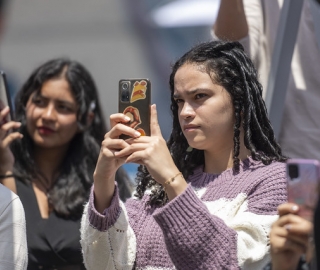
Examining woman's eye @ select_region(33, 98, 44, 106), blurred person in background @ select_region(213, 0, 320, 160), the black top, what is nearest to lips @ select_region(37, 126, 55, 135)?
woman's eye @ select_region(33, 98, 44, 106)

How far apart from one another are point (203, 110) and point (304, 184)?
680 mm

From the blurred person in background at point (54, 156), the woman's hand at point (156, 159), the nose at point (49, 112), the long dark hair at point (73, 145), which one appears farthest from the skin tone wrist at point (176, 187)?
the nose at point (49, 112)

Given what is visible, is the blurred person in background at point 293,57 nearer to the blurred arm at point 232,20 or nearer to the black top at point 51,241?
the blurred arm at point 232,20

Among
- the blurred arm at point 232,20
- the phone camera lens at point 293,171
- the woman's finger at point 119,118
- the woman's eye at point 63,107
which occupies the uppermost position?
the blurred arm at point 232,20

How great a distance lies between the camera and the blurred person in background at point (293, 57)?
3051 mm

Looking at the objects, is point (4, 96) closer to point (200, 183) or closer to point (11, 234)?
point (11, 234)

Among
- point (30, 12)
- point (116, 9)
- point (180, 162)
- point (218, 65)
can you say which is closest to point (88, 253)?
point (180, 162)

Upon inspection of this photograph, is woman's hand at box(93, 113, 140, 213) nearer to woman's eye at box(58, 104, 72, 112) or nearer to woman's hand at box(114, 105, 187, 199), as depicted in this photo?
woman's hand at box(114, 105, 187, 199)

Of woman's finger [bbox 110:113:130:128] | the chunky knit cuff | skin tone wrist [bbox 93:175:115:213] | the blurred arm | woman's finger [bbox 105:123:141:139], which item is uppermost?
the blurred arm

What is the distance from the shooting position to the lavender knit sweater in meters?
2.24

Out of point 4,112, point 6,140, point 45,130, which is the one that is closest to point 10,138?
point 6,140

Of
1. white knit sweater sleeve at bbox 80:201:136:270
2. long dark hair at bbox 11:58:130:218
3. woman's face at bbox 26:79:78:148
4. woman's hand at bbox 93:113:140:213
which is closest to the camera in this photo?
woman's hand at bbox 93:113:140:213

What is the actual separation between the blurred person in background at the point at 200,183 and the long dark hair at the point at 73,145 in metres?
1.14

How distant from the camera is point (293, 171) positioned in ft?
6.00
